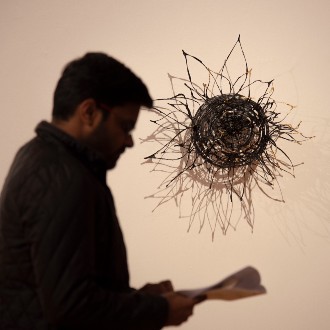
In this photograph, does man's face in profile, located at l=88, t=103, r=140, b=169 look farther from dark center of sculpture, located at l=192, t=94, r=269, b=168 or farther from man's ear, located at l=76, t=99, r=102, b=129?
dark center of sculpture, located at l=192, t=94, r=269, b=168

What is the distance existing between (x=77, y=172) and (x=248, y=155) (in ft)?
2.48

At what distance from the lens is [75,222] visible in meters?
0.58

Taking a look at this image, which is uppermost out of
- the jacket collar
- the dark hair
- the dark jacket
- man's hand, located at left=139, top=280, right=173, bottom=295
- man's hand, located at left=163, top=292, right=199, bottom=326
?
the dark hair

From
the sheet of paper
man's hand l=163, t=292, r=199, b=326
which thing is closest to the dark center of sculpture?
the sheet of paper

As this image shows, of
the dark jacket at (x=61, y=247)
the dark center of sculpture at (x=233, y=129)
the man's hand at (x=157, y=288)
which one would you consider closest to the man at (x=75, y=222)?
the dark jacket at (x=61, y=247)

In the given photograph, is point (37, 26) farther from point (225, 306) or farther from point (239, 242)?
point (225, 306)

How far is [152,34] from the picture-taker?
1343mm

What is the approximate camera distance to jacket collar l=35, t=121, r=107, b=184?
26.0 inches

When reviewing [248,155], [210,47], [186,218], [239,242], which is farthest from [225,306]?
[210,47]

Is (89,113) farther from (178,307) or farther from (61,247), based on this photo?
(178,307)

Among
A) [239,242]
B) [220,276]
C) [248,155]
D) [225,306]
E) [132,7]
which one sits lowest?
[225,306]

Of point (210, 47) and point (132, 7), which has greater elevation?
point (132, 7)

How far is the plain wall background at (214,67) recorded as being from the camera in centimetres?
131

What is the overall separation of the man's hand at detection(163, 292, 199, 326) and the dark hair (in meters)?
0.37
